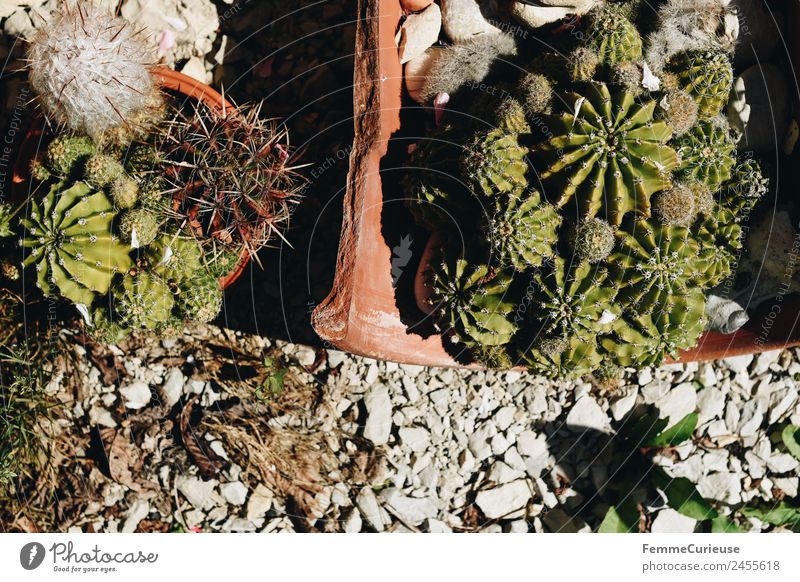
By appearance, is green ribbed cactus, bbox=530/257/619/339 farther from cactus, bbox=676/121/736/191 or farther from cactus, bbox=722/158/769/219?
cactus, bbox=722/158/769/219

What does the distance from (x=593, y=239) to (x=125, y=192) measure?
1759 mm

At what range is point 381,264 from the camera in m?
2.71

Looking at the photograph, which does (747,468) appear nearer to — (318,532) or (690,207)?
(690,207)

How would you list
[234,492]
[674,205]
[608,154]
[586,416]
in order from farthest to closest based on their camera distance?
[586,416], [234,492], [674,205], [608,154]

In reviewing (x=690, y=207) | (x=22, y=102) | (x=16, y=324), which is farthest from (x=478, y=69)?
(x=16, y=324)

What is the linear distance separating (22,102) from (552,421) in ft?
9.78

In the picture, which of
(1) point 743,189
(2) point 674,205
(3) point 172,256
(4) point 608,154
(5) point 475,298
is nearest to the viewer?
(4) point 608,154

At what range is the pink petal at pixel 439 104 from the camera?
108 inches

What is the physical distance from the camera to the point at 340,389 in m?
3.35

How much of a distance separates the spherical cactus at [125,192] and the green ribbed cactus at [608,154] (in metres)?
1.55

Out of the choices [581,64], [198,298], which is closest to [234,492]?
[198,298]

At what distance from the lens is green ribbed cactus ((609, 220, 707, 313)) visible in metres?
2.40

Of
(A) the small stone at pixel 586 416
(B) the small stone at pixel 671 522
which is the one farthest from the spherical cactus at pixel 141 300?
(B) the small stone at pixel 671 522

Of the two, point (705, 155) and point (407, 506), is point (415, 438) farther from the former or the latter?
point (705, 155)
